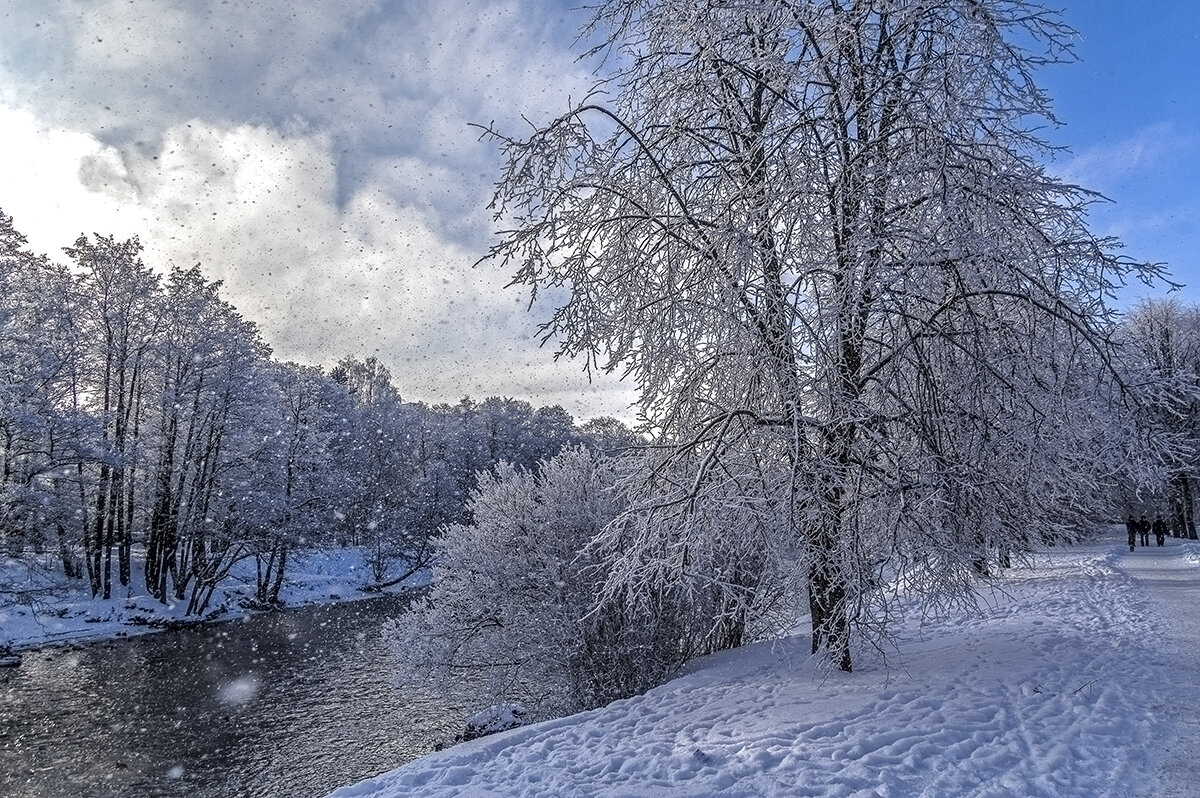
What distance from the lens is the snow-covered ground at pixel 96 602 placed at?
58.1 ft

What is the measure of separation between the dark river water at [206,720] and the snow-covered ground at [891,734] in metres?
7.31

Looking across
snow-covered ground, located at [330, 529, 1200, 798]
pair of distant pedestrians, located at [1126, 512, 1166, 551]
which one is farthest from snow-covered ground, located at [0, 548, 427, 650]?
pair of distant pedestrians, located at [1126, 512, 1166, 551]

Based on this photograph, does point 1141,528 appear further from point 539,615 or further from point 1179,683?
point 539,615

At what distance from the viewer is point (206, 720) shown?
1472 centimetres

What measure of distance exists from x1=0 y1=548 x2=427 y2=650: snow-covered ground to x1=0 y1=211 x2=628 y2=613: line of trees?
60 centimetres

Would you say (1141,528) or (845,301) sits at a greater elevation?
(845,301)

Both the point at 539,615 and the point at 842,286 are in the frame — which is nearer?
the point at 842,286

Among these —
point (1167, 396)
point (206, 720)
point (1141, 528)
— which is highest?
point (1167, 396)

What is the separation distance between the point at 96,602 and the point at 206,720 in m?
13.2

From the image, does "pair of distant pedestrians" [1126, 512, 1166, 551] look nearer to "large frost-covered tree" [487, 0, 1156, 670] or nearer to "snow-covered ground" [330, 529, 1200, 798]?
"snow-covered ground" [330, 529, 1200, 798]

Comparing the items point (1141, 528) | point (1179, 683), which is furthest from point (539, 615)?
point (1141, 528)

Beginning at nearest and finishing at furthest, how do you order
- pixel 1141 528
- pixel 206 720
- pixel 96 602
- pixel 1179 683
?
1. pixel 1179 683
2. pixel 206 720
3. pixel 96 602
4. pixel 1141 528

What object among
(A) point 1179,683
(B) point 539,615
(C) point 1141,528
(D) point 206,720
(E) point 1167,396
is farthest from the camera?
(C) point 1141,528

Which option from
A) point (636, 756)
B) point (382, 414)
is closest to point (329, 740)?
point (636, 756)
